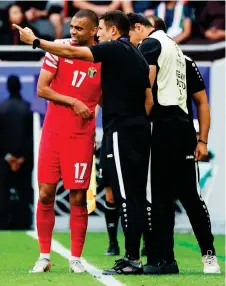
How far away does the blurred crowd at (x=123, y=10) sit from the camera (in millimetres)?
14172

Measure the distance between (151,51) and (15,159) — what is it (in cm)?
619

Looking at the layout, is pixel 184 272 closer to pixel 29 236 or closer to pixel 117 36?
pixel 117 36

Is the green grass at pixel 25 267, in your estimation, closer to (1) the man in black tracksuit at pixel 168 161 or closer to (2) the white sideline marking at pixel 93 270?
(2) the white sideline marking at pixel 93 270

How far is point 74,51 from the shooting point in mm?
7430

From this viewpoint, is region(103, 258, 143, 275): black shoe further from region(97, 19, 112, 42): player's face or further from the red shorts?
region(97, 19, 112, 42): player's face

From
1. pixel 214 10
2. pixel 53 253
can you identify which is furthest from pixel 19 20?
pixel 53 253

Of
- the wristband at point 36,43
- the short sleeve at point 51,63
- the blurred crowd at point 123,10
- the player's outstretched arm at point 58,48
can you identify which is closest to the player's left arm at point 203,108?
the short sleeve at point 51,63

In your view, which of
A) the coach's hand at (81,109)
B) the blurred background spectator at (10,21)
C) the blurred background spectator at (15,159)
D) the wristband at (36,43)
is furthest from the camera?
the blurred background spectator at (10,21)

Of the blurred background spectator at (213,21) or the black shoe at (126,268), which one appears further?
the blurred background spectator at (213,21)

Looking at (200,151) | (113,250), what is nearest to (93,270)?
(200,151)

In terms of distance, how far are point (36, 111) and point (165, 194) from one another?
19.7 ft

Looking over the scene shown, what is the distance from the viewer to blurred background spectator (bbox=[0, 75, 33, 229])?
14.0 metres

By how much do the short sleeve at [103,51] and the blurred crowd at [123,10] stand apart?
6.52 meters

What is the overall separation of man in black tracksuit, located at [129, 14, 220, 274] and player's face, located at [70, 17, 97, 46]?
1.29 feet
